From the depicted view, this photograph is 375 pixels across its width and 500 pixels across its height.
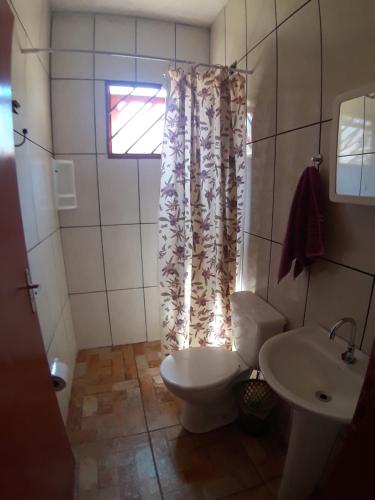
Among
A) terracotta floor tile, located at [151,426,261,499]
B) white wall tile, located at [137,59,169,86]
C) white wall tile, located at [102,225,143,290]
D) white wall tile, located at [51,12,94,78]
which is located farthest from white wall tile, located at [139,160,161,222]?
terracotta floor tile, located at [151,426,261,499]

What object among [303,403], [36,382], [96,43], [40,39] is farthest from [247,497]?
[96,43]

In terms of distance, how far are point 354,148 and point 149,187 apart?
151 centimetres

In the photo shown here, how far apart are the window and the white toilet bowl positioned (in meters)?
1.52

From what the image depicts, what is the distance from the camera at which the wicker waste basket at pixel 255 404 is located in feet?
4.90

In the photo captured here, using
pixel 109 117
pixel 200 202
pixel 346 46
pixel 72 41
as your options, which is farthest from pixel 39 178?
pixel 346 46

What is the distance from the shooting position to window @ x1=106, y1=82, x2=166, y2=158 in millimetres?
2027

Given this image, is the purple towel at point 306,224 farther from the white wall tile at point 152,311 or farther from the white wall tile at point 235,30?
the white wall tile at point 152,311

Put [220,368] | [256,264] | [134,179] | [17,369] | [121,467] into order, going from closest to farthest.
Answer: [17,369] → [121,467] → [220,368] → [256,264] → [134,179]

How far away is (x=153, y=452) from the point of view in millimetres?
1442

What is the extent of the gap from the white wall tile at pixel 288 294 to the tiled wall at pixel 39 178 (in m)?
1.26

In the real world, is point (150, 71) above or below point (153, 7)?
below

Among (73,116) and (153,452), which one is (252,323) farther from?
(73,116)

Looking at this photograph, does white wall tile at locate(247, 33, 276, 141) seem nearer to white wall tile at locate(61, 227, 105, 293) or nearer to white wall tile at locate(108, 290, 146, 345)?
white wall tile at locate(61, 227, 105, 293)

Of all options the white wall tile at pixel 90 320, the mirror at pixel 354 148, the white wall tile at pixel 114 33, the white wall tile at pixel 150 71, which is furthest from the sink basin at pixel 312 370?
the white wall tile at pixel 114 33
